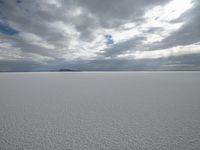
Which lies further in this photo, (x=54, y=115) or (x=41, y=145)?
(x=54, y=115)

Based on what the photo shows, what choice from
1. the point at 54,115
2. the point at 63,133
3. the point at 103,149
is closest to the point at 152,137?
the point at 103,149

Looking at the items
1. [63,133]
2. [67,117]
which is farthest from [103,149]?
[67,117]

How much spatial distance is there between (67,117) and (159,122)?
2349 millimetres

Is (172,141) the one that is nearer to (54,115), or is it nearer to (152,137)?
(152,137)

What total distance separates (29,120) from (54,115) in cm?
61

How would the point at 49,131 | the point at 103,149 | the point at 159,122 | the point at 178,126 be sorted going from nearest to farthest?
the point at 103,149
the point at 49,131
the point at 178,126
the point at 159,122

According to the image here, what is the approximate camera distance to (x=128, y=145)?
1.95 m

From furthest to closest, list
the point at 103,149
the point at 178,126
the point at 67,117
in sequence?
1. the point at 67,117
2. the point at 178,126
3. the point at 103,149

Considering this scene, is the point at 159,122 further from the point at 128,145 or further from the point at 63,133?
the point at 63,133

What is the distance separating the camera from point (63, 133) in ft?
7.57

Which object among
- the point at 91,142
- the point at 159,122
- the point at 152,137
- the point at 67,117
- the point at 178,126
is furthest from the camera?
the point at 67,117

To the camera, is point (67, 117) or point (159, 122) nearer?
point (159, 122)

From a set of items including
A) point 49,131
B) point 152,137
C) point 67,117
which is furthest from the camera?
point 67,117

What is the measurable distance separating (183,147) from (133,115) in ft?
4.80
